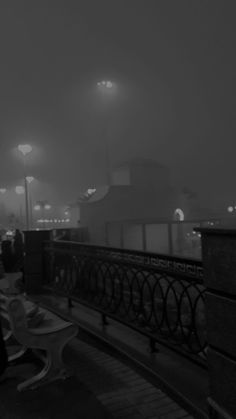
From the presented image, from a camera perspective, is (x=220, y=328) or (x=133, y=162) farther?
(x=133, y=162)

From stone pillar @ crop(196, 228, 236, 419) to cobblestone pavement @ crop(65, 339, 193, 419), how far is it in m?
0.99

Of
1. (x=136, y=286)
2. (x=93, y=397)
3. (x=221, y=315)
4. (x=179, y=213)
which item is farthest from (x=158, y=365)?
(x=179, y=213)

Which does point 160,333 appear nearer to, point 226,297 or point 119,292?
point 119,292

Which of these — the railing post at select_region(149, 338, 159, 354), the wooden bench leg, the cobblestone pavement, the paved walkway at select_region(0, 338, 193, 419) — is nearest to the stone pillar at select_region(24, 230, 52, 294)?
the cobblestone pavement

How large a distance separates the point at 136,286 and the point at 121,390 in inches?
80.0

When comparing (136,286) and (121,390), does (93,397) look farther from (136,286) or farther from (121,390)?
(136,286)

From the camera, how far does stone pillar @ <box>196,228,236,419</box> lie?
8.36 ft

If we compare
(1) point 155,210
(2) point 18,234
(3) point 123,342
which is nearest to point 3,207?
(1) point 155,210

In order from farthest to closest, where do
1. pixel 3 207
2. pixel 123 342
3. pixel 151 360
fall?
pixel 3 207
pixel 123 342
pixel 151 360

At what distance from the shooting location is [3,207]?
190 feet

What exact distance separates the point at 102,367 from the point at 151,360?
666 mm

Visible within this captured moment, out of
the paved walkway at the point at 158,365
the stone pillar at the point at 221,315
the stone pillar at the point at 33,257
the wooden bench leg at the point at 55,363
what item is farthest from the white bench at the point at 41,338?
the stone pillar at the point at 33,257

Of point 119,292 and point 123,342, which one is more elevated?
point 119,292

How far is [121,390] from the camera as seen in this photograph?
4.16 meters
